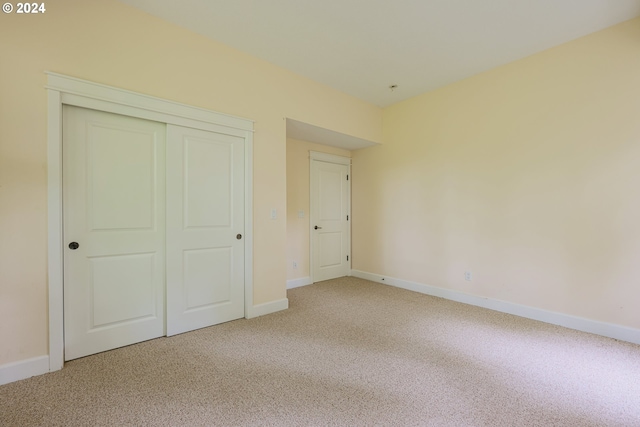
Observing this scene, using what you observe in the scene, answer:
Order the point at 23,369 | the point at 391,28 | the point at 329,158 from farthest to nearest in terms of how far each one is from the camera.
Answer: the point at 329,158, the point at 391,28, the point at 23,369

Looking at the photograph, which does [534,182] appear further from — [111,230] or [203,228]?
[111,230]

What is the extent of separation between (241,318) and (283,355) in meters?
1.00

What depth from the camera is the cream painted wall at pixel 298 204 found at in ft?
14.3

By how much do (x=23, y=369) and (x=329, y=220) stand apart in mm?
3898

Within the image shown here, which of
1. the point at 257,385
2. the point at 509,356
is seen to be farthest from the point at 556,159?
the point at 257,385

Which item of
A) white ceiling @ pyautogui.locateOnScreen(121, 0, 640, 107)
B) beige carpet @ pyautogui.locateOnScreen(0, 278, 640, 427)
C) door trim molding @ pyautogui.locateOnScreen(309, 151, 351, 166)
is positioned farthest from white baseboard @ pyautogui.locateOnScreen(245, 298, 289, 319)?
white ceiling @ pyautogui.locateOnScreen(121, 0, 640, 107)

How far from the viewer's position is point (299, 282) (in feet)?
14.4

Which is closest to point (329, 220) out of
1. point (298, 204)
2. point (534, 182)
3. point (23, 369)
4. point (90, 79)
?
point (298, 204)

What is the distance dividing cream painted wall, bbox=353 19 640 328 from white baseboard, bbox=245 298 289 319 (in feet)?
6.88

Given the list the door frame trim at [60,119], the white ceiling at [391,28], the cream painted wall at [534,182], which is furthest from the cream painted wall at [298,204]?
the door frame trim at [60,119]

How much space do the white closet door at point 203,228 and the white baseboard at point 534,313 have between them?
107 inches

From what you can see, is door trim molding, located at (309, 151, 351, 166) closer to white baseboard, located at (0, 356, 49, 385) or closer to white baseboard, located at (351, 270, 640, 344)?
white baseboard, located at (351, 270, 640, 344)

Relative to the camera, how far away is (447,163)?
3809 millimetres

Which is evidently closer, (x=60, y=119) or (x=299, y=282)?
(x=60, y=119)
